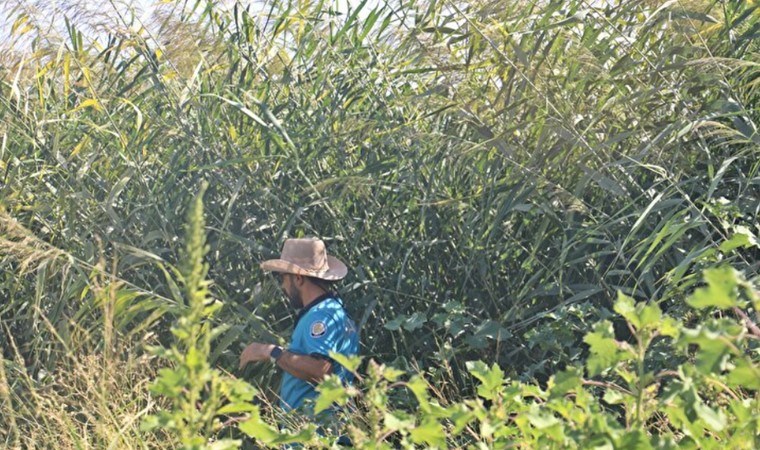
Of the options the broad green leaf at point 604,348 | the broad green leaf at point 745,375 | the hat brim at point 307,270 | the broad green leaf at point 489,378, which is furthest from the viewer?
the hat brim at point 307,270

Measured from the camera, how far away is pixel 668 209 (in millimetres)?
3814

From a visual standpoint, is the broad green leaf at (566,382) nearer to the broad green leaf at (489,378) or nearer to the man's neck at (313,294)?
the broad green leaf at (489,378)

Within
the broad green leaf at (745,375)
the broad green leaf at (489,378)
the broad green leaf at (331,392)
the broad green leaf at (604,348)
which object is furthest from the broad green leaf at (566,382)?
the broad green leaf at (331,392)

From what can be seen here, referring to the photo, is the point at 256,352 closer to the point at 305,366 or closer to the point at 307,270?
the point at 305,366

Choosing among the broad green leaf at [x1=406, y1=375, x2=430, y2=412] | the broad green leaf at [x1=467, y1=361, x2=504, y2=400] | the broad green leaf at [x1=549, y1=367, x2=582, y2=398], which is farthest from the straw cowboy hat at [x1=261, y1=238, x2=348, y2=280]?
the broad green leaf at [x1=549, y1=367, x2=582, y2=398]

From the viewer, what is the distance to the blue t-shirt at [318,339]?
3.76 m

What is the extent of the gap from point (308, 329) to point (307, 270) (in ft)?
0.71

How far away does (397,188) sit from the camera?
13.9ft

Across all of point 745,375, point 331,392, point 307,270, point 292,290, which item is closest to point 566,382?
point 745,375

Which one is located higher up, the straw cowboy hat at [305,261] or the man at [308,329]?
the straw cowboy hat at [305,261]

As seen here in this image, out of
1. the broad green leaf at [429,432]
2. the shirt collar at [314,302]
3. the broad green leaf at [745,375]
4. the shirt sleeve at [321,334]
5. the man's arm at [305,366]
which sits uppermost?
the broad green leaf at [745,375]

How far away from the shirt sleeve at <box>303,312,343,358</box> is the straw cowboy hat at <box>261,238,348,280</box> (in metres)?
0.17

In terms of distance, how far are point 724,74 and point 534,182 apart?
72 centimetres

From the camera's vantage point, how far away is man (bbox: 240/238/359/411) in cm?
372
